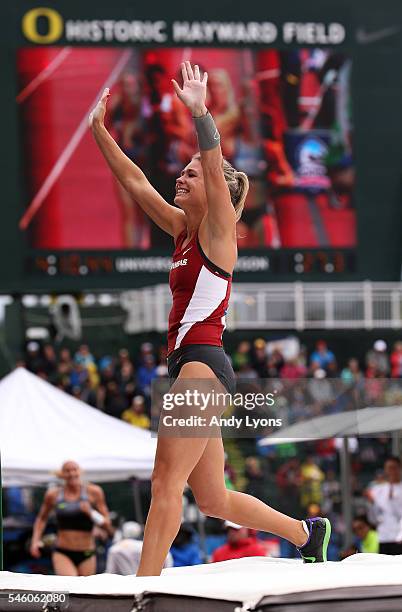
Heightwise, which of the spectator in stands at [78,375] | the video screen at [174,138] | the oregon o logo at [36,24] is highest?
the oregon o logo at [36,24]

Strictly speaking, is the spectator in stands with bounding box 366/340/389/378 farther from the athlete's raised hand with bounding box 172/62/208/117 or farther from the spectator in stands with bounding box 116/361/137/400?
the athlete's raised hand with bounding box 172/62/208/117

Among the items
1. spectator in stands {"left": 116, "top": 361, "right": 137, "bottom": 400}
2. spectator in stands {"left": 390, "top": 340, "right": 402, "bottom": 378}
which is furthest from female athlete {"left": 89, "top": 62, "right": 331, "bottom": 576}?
spectator in stands {"left": 390, "top": 340, "right": 402, "bottom": 378}

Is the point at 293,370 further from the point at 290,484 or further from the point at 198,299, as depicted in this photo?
the point at 198,299

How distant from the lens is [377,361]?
2416 cm

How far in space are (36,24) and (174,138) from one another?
124 inches

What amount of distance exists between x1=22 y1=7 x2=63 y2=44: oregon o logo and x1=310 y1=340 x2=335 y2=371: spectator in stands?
23.5 ft

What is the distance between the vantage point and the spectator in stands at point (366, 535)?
39.8ft

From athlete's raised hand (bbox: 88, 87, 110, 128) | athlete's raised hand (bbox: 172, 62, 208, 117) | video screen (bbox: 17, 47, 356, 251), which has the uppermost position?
video screen (bbox: 17, 47, 356, 251)

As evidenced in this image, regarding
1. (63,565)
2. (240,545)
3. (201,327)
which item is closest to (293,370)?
→ (63,565)

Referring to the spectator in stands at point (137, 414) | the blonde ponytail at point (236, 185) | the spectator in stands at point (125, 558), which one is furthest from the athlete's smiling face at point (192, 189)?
the spectator in stands at point (137, 414)

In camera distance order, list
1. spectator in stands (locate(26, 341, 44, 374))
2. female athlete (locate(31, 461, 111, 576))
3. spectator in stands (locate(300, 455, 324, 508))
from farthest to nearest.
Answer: spectator in stands (locate(26, 341, 44, 374)) < spectator in stands (locate(300, 455, 324, 508)) < female athlete (locate(31, 461, 111, 576))

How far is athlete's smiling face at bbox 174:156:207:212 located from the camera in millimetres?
5359

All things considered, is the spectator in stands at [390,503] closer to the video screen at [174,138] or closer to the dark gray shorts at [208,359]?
the dark gray shorts at [208,359]

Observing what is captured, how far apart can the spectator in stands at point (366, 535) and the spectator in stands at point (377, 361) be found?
34.6 ft
